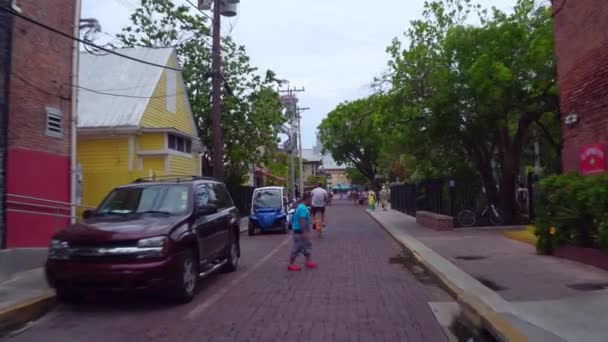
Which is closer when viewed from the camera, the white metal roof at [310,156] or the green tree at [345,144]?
the green tree at [345,144]

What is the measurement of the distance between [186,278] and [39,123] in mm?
6780

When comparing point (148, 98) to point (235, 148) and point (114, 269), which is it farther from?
point (114, 269)

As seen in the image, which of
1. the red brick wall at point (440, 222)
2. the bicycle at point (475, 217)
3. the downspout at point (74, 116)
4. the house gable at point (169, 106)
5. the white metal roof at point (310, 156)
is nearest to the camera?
the downspout at point (74, 116)

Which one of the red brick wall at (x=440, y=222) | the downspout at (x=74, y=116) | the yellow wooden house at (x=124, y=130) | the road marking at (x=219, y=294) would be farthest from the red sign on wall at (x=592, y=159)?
the yellow wooden house at (x=124, y=130)

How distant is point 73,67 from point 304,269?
7.76m

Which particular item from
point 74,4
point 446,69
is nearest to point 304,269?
point 74,4

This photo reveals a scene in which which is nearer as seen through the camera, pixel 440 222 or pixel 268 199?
A: pixel 440 222

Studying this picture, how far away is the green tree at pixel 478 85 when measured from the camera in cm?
1762

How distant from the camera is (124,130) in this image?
1972 cm

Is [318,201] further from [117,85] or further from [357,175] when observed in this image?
[357,175]

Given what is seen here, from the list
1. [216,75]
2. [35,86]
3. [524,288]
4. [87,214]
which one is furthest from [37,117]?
[524,288]

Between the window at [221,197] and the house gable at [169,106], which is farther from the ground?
the house gable at [169,106]

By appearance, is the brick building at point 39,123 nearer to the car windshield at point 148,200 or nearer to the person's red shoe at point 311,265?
the car windshield at point 148,200

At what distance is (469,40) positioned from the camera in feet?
60.6
